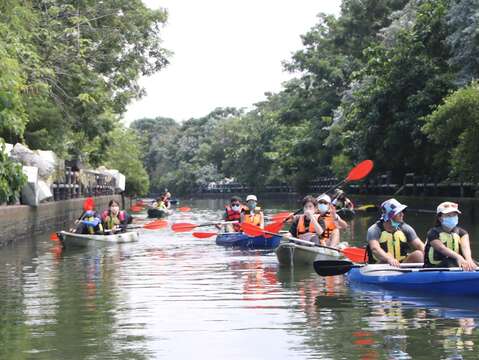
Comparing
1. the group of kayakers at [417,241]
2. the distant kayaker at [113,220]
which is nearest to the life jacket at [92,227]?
the distant kayaker at [113,220]

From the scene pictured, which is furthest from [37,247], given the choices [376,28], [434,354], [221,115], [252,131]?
[221,115]

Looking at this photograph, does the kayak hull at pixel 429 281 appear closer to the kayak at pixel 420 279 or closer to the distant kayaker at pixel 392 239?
the kayak at pixel 420 279

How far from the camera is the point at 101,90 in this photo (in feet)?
114

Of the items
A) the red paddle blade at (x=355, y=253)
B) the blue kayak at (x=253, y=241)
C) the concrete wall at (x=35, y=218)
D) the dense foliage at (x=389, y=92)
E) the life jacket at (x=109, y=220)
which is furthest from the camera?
the dense foliage at (x=389, y=92)

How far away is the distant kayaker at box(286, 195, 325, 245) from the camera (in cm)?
1806

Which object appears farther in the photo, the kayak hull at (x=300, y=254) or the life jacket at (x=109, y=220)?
the life jacket at (x=109, y=220)

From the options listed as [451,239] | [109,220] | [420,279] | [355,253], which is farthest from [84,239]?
[451,239]

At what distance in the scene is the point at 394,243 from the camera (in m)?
14.0

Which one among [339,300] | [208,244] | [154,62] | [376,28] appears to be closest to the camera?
[339,300]

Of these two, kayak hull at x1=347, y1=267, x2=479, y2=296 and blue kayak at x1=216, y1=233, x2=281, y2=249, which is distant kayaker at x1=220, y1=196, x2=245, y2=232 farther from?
kayak hull at x1=347, y1=267, x2=479, y2=296

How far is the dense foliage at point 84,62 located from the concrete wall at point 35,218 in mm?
2610

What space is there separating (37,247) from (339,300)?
13186 mm

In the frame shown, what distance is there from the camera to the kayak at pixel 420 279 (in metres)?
12.4

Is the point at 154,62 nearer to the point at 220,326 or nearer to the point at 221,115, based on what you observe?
the point at 220,326
